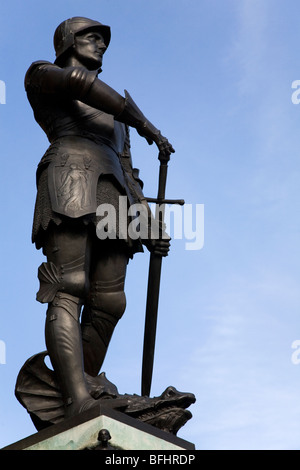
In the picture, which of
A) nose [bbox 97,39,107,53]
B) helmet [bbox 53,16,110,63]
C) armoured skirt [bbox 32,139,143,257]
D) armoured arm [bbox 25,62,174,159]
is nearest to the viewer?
armoured skirt [bbox 32,139,143,257]

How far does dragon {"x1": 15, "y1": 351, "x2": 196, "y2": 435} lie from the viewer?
25.5ft

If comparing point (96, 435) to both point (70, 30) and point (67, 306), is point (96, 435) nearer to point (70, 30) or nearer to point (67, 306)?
point (67, 306)

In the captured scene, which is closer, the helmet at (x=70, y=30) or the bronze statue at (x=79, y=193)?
the bronze statue at (x=79, y=193)

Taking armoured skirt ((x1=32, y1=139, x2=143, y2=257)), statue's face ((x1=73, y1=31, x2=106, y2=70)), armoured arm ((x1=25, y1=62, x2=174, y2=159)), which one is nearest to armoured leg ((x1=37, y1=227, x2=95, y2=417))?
armoured skirt ((x1=32, y1=139, x2=143, y2=257))

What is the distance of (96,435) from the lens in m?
7.19

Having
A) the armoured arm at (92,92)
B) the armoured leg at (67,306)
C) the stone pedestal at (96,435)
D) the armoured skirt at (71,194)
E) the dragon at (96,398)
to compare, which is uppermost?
the armoured arm at (92,92)

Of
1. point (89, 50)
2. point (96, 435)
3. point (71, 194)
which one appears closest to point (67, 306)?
point (71, 194)

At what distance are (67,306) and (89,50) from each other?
2253 millimetres

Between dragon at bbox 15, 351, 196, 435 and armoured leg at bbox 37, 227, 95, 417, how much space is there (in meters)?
0.19

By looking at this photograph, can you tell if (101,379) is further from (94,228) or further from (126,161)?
(126,161)

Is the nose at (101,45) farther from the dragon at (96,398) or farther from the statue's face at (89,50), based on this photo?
the dragon at (96,398)

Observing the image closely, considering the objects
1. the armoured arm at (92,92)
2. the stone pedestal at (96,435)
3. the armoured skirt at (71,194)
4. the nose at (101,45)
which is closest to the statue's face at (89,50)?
the nose at (101,45)

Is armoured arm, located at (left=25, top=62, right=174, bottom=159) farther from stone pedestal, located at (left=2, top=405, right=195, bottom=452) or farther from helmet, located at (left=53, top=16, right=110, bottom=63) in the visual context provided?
stone pedestal, located at (left=2, top=405, right=195, bottom=452)

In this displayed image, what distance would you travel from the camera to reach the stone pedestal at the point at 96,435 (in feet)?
23.7
